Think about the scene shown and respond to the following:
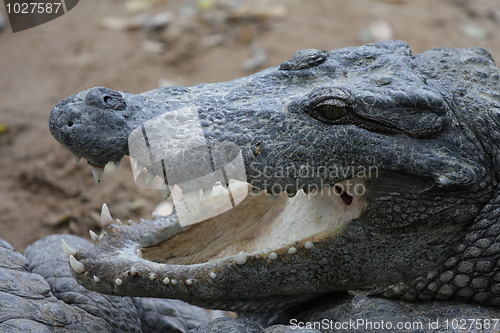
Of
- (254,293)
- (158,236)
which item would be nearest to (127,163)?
(158,236)

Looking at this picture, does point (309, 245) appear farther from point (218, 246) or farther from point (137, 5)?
point (137, 5)

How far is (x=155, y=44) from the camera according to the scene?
748 centimetres

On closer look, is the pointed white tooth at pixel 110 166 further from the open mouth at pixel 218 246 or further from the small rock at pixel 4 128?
the small rock at pixel 4 128

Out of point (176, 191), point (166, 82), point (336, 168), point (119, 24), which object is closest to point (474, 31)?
point (166, 82)

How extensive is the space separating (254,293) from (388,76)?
1.19 metres

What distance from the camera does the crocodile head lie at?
9.06ft

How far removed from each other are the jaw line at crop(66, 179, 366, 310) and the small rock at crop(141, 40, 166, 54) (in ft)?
14.0

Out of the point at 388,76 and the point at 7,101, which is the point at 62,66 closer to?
the point at 7,101

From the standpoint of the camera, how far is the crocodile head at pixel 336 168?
2.76m

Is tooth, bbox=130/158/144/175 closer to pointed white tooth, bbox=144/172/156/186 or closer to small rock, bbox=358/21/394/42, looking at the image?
pointed white tooth, bbox=144/172/156/186

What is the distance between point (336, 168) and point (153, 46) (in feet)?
16.5

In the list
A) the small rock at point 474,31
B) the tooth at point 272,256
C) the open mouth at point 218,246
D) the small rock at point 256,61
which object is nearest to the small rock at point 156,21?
the small rock at point 256,61

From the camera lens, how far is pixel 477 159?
2875mm

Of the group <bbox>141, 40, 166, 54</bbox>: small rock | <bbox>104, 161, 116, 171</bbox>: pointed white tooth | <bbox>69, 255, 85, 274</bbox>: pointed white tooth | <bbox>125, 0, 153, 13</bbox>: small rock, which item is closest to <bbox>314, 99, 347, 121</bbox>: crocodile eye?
<bbox>104, 161, 116, 171</bbox>: pointed white tooth
